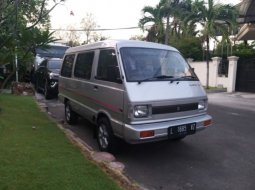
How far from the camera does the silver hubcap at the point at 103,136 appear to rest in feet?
18.8

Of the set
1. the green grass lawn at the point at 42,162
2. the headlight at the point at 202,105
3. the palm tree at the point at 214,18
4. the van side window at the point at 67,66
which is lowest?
the green grass lawn at the point at 42,162

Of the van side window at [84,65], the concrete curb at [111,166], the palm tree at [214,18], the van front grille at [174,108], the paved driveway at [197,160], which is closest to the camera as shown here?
the concrete curb at [111,166]

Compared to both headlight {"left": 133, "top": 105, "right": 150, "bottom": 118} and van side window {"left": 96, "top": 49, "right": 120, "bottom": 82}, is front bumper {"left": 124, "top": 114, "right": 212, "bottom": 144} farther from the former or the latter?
van side window {"left": 96, "top": 49, "right": 120, "bottom": 82}

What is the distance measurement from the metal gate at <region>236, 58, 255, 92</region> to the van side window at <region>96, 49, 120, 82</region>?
1422 centimetres

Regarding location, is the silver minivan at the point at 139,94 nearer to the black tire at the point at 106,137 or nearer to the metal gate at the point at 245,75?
the black tire at the point at 106,137

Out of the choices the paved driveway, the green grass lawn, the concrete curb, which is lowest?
the paved driveway

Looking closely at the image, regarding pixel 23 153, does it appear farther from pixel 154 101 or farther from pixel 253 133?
pixel 253 133

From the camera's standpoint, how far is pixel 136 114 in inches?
196

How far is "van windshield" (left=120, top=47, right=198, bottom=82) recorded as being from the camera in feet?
17.9

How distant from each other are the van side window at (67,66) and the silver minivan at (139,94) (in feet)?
3.91

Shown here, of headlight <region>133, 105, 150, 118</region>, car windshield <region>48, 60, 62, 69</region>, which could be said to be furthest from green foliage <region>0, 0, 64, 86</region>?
car windshield <region>48, 60, 62, 69</region>

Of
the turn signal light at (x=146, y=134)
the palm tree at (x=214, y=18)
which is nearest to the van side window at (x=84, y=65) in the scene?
the turn signal light at (x=146, y=134)

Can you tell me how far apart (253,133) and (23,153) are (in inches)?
206

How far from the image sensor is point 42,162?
4.64 meters
